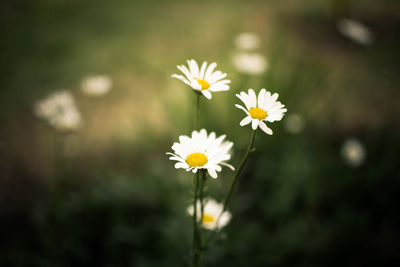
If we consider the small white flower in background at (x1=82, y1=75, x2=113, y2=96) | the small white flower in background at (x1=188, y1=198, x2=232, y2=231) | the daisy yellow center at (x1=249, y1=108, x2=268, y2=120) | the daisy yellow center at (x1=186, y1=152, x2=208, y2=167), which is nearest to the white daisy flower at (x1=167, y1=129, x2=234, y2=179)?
the daisy yellow center at (x1=186, y1=152, x2=208, y2=167)

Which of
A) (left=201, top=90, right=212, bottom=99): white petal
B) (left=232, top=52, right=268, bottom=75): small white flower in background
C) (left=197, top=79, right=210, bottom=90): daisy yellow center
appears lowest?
(left=201, top=90, right=212, bottom=99): white petal

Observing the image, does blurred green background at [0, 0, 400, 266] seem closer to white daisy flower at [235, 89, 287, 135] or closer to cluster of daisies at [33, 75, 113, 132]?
cluster of daisies at [33, 75, 113, 132]

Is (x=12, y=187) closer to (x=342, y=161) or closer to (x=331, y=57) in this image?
(x=342, y=161)

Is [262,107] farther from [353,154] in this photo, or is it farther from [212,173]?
[353,154]

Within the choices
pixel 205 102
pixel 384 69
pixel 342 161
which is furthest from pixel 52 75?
pixel 384 69

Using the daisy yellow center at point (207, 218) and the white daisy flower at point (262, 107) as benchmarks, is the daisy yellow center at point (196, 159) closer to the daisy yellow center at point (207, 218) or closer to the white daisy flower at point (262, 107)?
the white daisy flower at point (262, 107)

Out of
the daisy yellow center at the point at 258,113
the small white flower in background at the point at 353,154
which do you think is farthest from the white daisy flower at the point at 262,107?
the small white flower in background at the point at 353,154
